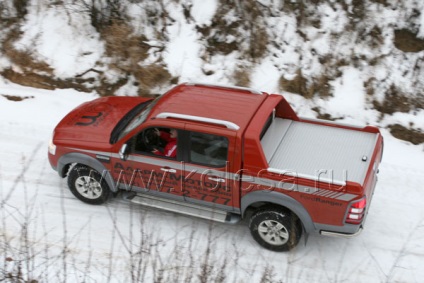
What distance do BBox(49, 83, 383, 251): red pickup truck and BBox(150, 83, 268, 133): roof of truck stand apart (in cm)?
1

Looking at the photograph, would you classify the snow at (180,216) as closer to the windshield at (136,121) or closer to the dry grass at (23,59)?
the dry grass at (23,59)

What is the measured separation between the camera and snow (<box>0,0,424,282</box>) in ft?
20.6

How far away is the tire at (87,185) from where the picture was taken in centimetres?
694

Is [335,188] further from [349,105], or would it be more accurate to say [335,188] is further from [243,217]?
[349,105]

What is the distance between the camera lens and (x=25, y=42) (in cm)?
1062

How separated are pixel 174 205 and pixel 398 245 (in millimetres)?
3067

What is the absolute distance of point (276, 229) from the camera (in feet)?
20.9

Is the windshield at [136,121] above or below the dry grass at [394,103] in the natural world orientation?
above

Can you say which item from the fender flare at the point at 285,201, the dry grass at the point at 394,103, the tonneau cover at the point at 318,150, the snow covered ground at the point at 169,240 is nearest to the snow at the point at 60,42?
the snow covered ground at the point at 169,240

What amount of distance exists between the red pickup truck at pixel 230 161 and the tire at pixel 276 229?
1 centimetres

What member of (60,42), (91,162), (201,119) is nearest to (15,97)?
(60,42)

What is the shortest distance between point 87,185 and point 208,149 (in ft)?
6.49

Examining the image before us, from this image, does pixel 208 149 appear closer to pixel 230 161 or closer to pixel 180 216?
Result: pixel 230 161

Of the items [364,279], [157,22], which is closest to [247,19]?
[157,22]
